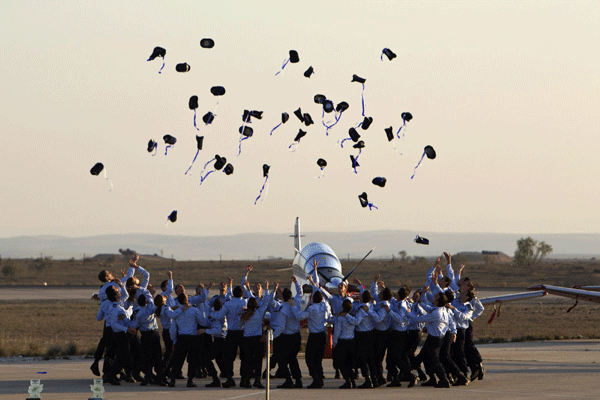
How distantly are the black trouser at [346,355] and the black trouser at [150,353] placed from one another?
388 cm

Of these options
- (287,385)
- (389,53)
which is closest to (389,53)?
(389,53)

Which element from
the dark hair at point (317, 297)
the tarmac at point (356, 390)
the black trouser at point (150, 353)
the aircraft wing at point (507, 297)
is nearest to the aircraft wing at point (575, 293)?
the aircraft wing at point (507, 297)

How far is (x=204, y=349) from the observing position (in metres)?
18.7

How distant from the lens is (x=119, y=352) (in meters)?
18.0

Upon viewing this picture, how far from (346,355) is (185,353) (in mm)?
3463

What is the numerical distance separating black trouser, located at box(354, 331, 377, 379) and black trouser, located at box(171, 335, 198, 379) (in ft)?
11.4

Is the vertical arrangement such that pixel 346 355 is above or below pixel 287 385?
above

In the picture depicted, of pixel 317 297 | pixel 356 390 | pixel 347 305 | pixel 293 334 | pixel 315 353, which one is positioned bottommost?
pixel 356 390

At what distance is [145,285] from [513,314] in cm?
3138

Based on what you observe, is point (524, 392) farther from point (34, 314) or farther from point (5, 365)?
point (34, 314)

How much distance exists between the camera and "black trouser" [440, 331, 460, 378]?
17.7m

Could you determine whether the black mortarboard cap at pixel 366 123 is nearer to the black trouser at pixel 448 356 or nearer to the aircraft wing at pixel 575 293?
the black trouser at pixel 448 356

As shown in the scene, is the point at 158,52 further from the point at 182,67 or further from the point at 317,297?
the point at 317,297

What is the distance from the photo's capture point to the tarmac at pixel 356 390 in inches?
639
